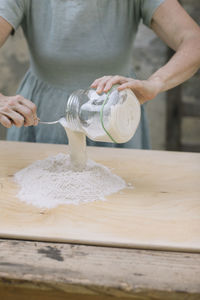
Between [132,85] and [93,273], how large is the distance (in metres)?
0.44

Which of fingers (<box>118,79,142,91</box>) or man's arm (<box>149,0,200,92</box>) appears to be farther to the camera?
man's arm (<box>149,0,200,92</box>)

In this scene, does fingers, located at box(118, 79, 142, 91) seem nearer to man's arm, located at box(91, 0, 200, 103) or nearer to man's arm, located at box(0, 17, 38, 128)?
man's arm, located at box(91, 0, 200, 103)

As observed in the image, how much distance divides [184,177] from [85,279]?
48 centimetres

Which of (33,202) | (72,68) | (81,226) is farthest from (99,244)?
(72,68)

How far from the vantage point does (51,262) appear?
559 millimetres

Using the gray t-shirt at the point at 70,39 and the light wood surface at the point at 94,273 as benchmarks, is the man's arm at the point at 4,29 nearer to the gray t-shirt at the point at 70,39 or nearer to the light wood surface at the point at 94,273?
the gray t-shirt at the point at 70,39

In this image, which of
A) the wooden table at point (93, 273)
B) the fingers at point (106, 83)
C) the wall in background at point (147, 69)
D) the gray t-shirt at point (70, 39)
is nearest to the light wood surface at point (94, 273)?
the wooden table at point (93, 273)

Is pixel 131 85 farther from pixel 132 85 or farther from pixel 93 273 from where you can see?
pixel 93 273

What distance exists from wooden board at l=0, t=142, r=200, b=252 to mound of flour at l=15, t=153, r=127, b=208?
2 centimetres

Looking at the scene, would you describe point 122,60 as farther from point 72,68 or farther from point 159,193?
point 159,193

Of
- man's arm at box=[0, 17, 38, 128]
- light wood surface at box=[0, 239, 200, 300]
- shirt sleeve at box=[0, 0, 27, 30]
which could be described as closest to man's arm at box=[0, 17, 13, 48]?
shirt sleeve at box=[0, 0, 27, 30]

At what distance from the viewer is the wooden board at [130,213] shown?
25.0 inches

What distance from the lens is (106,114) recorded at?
72cm

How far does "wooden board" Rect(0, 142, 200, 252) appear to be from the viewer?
0.63m
